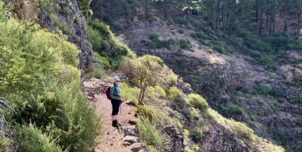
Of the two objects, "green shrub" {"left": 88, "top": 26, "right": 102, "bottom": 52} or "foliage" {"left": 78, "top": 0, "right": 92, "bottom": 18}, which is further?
"foliage" {"left": 78, "top": 0, "right": 92, "bottom": 18}

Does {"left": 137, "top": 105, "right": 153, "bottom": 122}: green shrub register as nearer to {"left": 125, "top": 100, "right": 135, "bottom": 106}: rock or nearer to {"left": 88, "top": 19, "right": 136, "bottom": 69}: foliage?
{"left": 125, "top": 100, "right": 135, "bottom": 106}: rock

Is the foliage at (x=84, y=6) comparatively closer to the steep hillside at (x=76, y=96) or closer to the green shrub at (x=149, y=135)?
the steep hillside at (x=76, y=96)

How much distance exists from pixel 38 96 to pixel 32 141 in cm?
103

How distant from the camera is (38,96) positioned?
5184 mm

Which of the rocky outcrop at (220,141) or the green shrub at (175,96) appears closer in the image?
the rocky outcrop at (220,141)

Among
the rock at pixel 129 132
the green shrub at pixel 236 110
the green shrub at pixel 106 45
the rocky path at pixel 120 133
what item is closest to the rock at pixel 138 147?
the rocky path at pixel 120 133

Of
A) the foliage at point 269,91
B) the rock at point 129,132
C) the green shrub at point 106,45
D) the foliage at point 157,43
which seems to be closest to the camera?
the rock at point 129,132

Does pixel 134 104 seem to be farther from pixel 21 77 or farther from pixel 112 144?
pixel 21 77

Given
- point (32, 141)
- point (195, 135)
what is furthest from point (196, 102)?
point (32, 141)

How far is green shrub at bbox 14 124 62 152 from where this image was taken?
4383 mm

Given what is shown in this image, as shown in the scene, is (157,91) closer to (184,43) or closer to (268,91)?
(268,91)

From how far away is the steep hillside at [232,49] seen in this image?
103 feet

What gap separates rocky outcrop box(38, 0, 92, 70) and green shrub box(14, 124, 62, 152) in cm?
851

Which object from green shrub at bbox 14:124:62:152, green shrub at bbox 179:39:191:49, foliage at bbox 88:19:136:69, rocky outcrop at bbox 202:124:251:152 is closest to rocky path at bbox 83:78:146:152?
green shrub at bbox 14:124:62:152
